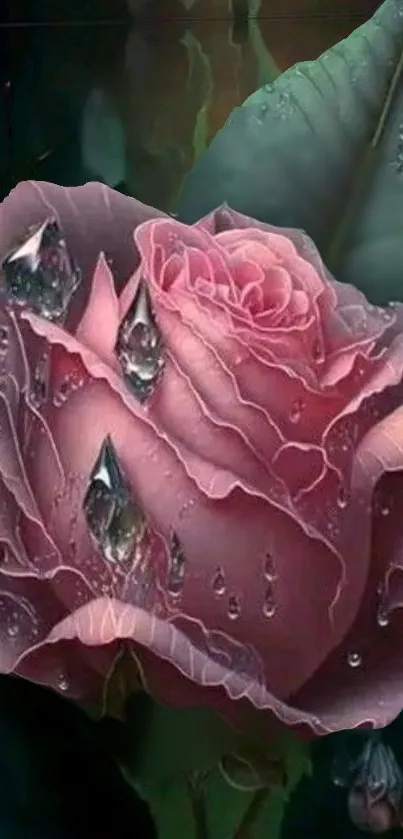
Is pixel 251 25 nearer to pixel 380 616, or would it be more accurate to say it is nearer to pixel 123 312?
pixel 123 312

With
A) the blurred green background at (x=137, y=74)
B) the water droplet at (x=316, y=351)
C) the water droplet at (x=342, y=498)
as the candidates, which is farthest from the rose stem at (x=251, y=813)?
the blurred green background at (x=137, y=74)

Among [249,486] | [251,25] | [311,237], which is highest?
[251,25]

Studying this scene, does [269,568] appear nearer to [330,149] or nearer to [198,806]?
[198,806]

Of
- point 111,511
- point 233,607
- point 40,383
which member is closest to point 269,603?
point 233,607

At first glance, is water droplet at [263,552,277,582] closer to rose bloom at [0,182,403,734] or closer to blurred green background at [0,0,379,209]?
rose bloom at [0,182,403,734]

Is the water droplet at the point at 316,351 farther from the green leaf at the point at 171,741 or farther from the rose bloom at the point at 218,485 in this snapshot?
the green leaf at the point at 171,741

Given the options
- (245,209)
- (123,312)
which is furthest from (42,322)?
(245,209)

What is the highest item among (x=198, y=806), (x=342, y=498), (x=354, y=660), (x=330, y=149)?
(x=330, y=149)
